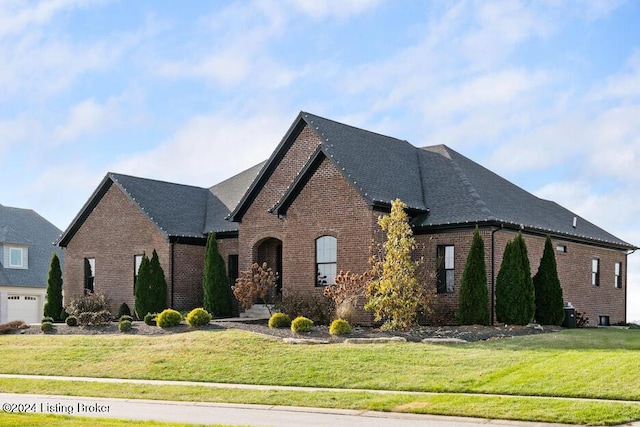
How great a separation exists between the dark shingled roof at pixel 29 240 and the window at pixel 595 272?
31473 millimetres

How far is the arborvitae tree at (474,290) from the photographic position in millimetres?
27688

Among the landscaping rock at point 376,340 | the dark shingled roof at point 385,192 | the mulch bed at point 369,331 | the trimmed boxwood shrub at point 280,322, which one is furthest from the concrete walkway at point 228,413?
the dark shingled roof at point 385,192

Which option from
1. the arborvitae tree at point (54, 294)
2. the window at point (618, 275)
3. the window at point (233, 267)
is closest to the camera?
the window at point (233, 267)

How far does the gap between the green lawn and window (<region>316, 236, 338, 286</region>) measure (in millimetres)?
5813

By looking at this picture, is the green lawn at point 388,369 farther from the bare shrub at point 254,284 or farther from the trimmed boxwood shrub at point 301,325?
the bare shrub at point 254,284

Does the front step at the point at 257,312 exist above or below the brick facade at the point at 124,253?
below

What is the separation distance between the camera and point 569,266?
34.1 metres

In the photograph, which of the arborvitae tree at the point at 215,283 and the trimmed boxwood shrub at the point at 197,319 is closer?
the trimmed boxwood shrub at the point at 197,319

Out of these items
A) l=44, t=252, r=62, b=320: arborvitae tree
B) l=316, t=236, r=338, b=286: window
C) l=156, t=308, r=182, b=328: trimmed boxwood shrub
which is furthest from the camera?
l=44, t=252, r=62, b=320: arborvitae tree

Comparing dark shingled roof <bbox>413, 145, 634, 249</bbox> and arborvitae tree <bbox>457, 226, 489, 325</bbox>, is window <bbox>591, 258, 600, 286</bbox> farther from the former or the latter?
arborvitae tree <bbox>457, 226, 489, 325</bbox>

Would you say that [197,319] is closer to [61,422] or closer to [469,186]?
[469,186]

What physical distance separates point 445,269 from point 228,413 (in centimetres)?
1547

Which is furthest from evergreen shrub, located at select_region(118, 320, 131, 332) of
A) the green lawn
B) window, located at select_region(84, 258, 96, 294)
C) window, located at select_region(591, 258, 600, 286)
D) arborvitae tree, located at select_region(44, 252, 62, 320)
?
window, located at select_region(591, 258, 600, 286)

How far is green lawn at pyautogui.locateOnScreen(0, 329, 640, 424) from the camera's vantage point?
16000 millimetres
